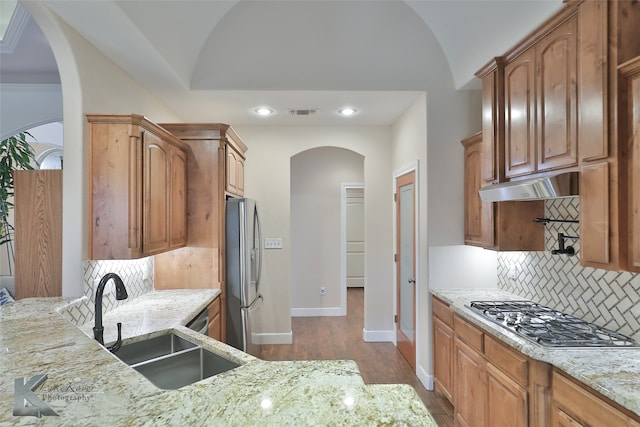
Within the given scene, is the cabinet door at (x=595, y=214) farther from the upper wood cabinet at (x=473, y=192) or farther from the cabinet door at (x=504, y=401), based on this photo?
the upper wood cabinet at (x=473, y=192)

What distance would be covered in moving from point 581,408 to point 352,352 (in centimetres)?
274

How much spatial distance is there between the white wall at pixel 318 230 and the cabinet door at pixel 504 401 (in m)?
3.45

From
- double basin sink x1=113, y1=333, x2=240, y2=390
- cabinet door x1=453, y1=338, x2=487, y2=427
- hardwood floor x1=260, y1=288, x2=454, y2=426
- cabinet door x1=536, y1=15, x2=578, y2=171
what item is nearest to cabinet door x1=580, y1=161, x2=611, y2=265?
cabinet door x1=536, y1=15, x2=578, y2=171

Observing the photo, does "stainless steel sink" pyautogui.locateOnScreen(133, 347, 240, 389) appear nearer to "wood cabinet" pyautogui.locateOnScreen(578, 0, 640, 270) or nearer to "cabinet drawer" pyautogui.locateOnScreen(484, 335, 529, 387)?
"cabinet drawer" pyautogui.locateOnScreen(484, 335, 529, 387)

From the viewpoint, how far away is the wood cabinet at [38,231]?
2115 mm

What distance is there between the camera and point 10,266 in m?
3.72

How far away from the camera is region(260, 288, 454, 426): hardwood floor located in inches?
117

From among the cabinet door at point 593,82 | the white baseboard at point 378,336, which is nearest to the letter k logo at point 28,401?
the cabinet door at point 593,82

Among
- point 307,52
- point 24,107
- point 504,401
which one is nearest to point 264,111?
point 307,52

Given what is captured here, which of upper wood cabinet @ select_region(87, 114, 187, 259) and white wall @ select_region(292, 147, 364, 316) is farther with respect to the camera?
white wall @ select_region(292, 147, 364, 316)

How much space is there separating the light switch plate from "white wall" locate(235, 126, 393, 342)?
5 centimetres

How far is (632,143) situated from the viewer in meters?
1.51

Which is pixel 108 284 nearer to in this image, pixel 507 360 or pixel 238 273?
pixel 238 273

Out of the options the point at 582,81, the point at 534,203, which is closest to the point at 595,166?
the point at 582,81
